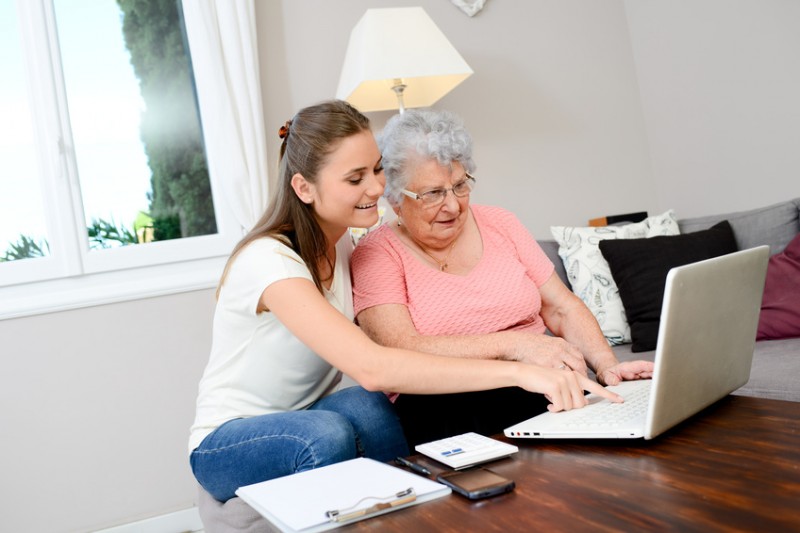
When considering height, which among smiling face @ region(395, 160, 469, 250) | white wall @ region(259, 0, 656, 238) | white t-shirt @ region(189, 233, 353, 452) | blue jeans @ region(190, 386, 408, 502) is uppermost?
white wall @ region(259, 0, 656, 238)

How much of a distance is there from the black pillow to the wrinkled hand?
0.89 meters

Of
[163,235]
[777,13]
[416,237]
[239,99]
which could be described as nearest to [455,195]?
[416,237]

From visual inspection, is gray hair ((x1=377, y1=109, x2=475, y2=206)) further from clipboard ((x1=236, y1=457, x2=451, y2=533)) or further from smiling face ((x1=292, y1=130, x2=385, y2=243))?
clipboard ((x1=236, y1=457, x2=451, y2=533))

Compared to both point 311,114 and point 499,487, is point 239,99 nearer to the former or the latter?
point 311,114

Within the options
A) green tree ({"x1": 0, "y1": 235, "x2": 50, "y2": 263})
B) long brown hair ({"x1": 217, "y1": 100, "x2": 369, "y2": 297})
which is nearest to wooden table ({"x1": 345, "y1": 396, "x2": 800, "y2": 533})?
long brown hair ({"x1": 217, "y1": 100, "x2": 369, "y2": 297})

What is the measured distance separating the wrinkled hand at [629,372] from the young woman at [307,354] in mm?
248

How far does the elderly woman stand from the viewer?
60.9 inches

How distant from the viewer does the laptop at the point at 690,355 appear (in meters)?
0.95

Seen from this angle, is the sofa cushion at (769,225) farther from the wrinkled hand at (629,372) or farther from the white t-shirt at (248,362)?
the white t-shirt at (248,362)

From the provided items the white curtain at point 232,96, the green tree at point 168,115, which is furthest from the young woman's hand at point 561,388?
the green tree at point 168,115

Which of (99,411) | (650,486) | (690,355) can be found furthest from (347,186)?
(99,411)

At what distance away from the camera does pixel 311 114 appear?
157 cm

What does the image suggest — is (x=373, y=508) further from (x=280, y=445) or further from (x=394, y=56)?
(x=394, y=56)

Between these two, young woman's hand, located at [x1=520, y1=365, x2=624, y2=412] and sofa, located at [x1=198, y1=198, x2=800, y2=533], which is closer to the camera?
young woman's hand, located at [x1=520, y1=365, x2=624, y2=412]
